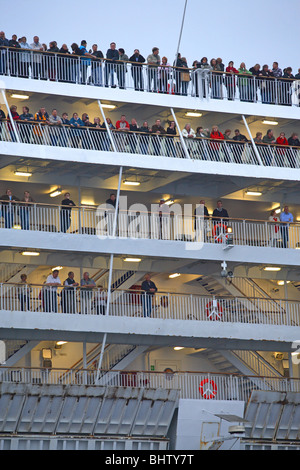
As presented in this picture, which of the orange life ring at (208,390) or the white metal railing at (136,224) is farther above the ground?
the white metal railing at (136,224)

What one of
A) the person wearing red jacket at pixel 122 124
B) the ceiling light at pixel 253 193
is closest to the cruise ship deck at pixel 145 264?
the ceiling light at pixel 253 193

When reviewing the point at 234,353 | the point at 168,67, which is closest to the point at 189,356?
the point at 234,353

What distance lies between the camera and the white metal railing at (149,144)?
4606 cm

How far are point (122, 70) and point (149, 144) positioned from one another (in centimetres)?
333

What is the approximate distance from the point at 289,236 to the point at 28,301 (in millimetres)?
11471

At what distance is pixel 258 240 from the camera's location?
5088cm

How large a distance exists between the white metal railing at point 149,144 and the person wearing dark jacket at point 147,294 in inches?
204

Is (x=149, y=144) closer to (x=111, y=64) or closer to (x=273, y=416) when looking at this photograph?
(x=111, y=64)

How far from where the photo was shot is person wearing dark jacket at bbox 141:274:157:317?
150 ft

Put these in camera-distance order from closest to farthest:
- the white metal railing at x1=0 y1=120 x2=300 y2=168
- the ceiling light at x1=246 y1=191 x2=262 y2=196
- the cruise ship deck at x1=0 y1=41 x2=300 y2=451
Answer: the cruise ship deck at x1=0 y1=41 x2=300 y2=451 < the white metal railing at x1=0 y1=120 x2=300 y2=168 < the ceiling light at x1=246 y1=191 x2=262 y2=196

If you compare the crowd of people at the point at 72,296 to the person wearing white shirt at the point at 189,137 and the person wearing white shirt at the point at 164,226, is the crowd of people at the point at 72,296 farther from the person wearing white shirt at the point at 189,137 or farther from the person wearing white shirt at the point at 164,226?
the person wearing white shirt at the point at 189,137

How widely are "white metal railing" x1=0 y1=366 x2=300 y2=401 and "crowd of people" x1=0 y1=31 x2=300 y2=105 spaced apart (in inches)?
459

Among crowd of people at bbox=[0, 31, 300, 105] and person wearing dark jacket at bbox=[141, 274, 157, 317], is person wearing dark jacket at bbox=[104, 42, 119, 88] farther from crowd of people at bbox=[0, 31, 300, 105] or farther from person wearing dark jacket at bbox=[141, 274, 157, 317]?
person wearing dark jacket at bbox=[141, 274, 157, 317]

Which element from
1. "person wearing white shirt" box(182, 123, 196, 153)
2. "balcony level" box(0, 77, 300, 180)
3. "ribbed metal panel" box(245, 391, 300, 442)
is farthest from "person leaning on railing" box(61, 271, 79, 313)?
"ribbed metal panel" box(245, 391, 300, 442)
